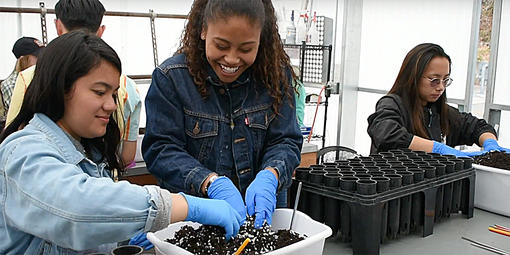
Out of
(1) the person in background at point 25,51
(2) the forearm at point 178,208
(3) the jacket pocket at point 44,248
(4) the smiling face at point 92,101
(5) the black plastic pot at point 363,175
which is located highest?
(1) the person in background at point 25,51

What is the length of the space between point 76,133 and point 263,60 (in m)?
0.62

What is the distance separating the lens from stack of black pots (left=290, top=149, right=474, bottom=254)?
1.32m

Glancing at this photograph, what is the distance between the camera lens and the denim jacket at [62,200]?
2.72 feet

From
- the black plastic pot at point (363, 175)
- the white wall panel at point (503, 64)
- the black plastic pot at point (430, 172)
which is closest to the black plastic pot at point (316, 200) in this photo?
the black plastic pot at point (363, 175)

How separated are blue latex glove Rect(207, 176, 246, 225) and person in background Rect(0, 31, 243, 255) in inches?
4.4

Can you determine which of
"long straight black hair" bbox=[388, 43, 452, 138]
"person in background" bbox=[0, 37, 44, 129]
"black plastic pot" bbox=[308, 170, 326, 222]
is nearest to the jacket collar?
"black plastic pot" bbox=[308, 170, 326, 222]

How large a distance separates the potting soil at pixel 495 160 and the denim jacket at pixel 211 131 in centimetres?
74

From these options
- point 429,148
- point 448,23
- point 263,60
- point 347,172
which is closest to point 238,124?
point 263,60

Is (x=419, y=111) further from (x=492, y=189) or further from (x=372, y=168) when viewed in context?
(x=372, y=168)

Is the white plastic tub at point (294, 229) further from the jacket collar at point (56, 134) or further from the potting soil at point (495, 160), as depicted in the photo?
the potting soil at point (495, 160)

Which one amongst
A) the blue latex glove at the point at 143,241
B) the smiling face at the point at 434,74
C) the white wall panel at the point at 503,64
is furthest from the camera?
the white wall panel at the point at 503,64

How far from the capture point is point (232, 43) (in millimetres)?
1280

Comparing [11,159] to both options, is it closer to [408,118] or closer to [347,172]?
[347,172]

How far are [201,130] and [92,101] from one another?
1.51 ft
